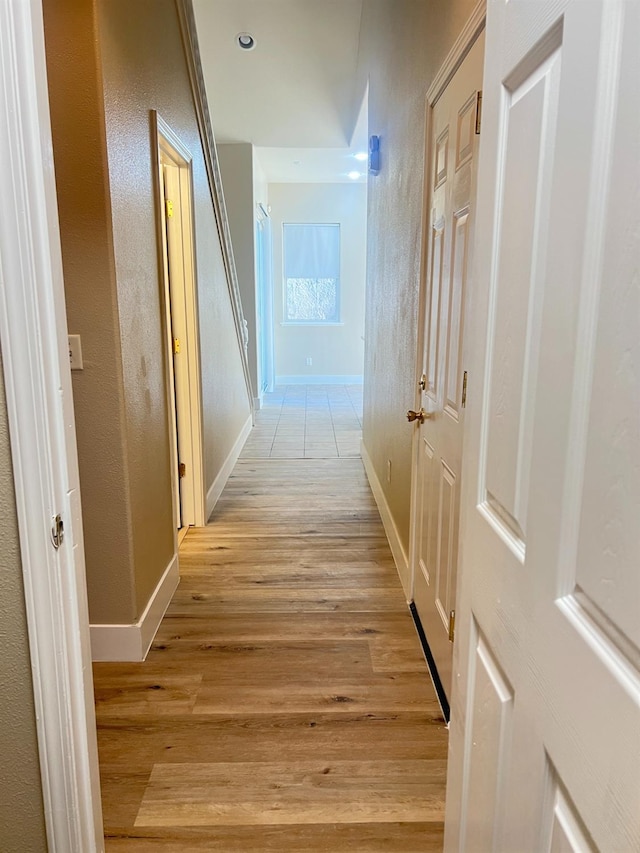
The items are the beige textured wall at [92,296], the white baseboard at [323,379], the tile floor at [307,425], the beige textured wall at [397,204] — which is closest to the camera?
the beige textured wall at [92,296]

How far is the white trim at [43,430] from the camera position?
849mm

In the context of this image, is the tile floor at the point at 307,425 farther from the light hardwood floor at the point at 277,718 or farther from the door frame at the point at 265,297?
the light hardwood floor at the point at 277,718

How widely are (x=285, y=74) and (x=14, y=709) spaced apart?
5.68m

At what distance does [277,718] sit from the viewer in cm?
183

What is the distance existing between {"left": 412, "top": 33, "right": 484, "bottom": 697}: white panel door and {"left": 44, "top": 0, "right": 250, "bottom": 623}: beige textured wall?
1082 mm

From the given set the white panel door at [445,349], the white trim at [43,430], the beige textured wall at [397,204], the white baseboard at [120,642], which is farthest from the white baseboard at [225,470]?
the white trim at [43,430]

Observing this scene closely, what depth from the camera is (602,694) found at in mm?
546

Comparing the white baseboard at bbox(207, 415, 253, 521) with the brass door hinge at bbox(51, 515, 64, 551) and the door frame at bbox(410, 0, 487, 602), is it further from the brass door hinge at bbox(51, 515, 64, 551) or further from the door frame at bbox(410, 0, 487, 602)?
the brass door hinge at bbox(51, 515, 64, 551)

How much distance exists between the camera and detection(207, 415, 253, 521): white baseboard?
3.55 meters

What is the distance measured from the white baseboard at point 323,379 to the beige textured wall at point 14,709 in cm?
801

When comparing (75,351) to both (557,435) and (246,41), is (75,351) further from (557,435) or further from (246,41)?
(246,41)

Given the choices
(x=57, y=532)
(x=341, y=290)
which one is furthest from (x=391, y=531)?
(x=341, y=290)

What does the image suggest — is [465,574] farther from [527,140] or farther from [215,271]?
[215,271]

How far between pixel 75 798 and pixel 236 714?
0.82 m
